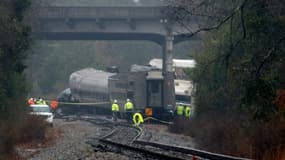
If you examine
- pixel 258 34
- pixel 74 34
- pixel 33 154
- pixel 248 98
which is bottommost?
pixel 33 154

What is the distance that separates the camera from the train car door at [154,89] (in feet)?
146

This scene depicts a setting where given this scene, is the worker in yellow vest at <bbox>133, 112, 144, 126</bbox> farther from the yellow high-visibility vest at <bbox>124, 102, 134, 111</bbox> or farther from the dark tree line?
the dark tree line

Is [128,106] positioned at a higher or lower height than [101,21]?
lower

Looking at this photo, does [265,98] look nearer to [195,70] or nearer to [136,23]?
[195,70]

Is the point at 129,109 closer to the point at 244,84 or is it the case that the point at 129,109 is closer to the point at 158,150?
the point at 158,150

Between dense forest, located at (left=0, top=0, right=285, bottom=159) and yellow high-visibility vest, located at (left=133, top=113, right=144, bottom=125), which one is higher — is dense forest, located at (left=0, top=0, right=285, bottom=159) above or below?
above

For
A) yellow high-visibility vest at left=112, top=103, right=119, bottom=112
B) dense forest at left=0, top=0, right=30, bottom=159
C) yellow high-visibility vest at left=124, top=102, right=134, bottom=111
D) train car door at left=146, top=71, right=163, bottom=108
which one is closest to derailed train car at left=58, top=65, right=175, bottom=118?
train car door at left=146, top=71, right=163, bottom=108

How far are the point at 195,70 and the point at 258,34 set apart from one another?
414 inches

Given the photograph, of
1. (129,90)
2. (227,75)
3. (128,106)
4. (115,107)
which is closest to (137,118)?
(128,106)

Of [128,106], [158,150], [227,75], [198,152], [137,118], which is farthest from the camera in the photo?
[128,106]

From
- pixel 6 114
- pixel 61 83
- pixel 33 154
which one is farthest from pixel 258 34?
pixel 61 83

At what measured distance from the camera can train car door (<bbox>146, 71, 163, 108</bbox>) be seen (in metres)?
44.5

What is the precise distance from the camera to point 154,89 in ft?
148

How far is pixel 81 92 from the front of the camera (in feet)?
172
